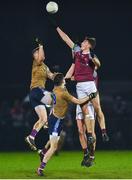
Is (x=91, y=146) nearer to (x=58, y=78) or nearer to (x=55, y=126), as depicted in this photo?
(x=55, y=126)

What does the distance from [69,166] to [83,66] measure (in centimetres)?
260

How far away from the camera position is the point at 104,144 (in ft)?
85.5

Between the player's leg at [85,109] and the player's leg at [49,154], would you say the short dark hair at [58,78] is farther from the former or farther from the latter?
the player's leg at [85,109]

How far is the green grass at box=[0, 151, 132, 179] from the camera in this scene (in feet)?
51.4

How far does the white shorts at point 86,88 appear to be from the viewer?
55.8ft

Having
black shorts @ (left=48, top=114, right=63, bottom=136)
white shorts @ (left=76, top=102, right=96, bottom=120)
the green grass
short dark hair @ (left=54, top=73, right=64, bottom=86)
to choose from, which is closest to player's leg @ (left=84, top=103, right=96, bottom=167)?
white shorts @ (left=76, top=102, right=96, bottom=120)

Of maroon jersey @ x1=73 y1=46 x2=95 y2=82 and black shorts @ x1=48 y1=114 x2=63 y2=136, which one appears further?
maroon jersey @ x1=73 y1=46 x2=95 y2=82

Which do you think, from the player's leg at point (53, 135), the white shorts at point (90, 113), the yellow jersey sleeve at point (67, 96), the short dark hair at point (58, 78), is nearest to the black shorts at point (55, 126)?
the player's leg at point (53, 135)

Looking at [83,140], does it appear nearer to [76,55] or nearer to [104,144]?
[76,55]

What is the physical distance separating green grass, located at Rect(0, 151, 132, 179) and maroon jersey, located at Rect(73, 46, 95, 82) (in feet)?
6.34

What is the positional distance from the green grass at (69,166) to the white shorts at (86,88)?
1.60m

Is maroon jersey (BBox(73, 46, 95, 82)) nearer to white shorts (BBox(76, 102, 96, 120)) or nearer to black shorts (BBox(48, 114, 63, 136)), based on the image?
white shorts (BBox(76, 102, 96, 120))

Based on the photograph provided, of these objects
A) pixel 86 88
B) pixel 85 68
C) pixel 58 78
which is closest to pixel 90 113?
pixel 86 88

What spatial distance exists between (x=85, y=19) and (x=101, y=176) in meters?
17.2
